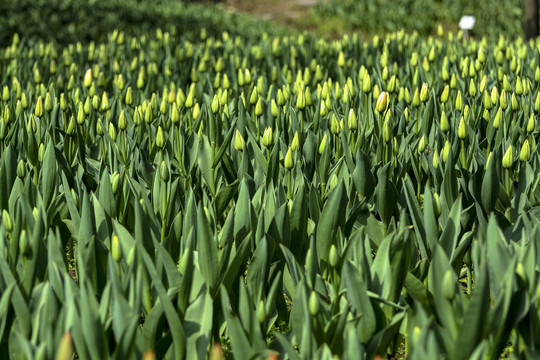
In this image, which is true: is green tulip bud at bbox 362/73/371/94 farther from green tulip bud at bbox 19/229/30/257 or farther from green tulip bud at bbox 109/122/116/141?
green tulip bud at bbox 19/229/30/257

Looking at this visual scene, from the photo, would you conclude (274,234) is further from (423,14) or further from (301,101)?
(423,14)

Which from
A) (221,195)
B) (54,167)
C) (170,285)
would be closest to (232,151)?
(221,195)

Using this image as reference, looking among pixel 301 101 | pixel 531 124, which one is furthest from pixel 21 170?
pixel 531 124

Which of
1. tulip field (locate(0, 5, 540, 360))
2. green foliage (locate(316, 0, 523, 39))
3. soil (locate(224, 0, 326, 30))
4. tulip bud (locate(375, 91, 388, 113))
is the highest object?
tulip bud (locate(375, 91, 388, 113))

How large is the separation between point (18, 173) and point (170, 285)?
3.03ft

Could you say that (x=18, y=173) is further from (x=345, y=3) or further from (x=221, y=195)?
(x=345, y=3)

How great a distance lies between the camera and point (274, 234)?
6.73 feet

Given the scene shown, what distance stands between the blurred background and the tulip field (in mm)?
4150

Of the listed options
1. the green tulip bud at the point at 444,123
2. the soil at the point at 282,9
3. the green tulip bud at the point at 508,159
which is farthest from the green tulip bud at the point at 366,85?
the soil at the point at 282,9

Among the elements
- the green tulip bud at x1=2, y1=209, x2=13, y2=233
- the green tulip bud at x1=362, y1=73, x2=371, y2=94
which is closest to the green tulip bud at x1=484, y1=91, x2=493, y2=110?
the green tulip bud at x1=362, y1=73, x2=371, y2=94

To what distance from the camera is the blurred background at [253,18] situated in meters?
8.54

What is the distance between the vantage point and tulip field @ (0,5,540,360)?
1.57 meters

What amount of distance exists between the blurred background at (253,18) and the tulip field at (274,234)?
415 centimetres

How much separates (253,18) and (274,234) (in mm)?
10913
